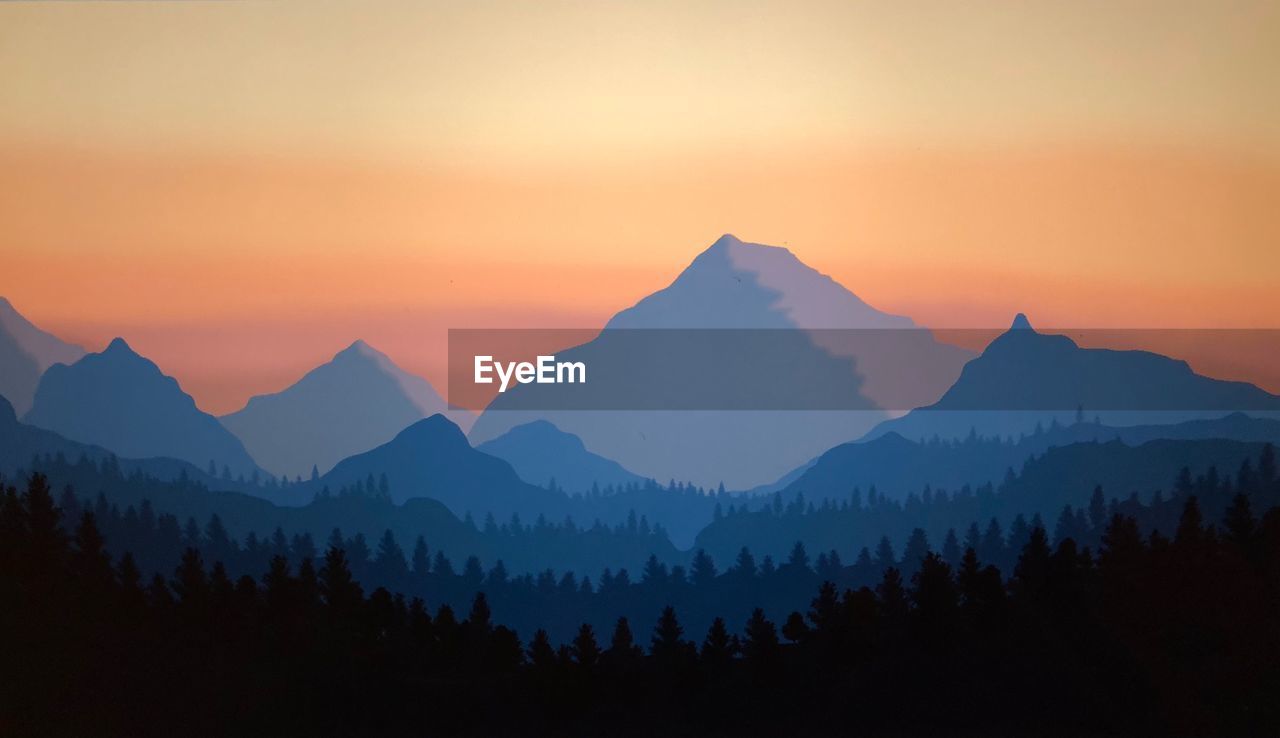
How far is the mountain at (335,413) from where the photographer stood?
6.08 m

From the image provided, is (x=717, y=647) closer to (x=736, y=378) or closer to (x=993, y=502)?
(x=736, y=378)

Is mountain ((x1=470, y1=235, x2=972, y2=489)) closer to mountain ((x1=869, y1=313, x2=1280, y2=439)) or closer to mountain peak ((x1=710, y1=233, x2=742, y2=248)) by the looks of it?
mountain peak ((x1=710, y1=233, x2=742, y2=248))

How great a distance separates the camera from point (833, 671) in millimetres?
5797

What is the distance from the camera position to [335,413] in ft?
20.0

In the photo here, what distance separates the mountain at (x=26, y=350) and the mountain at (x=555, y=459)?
2410 mm

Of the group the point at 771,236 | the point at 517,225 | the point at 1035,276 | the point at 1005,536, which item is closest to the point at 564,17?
the point at 517,225

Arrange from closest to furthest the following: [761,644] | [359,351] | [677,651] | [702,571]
A: [761,644], [677,651], [359,351], [702,571]

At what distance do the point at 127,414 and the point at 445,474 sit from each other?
6.09 feet

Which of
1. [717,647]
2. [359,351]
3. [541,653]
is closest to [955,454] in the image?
[717,647]

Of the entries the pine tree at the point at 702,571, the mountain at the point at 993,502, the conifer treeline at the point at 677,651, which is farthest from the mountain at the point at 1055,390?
the pine tree at the point at 702,571

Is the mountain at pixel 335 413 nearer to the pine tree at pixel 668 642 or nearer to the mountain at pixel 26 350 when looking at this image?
the mountain at pixel 26 350

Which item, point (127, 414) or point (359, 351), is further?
point (127, 414)

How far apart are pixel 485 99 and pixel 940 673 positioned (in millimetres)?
Result: 3873

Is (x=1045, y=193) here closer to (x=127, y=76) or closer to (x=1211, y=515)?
(x=1211, y=515)
